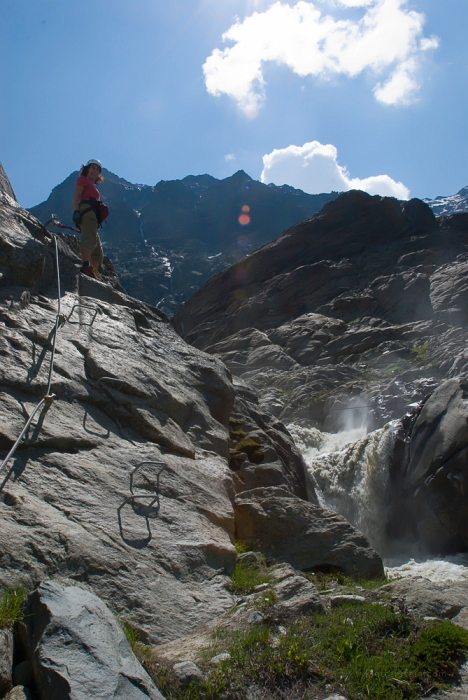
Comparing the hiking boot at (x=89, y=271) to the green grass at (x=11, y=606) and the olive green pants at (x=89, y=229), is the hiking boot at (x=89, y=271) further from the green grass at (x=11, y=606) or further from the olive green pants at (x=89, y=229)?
the green grass at (x=11, y=606)

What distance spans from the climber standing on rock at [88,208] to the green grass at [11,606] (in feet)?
30.3

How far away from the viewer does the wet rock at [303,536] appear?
8.56 m

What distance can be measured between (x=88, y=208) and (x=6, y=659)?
10.5 metres

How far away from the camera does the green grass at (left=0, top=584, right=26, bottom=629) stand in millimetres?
4207

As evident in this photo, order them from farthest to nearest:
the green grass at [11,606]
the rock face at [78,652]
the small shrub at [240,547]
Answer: the small shrub at [240,547]
the green grass at [11,606]
the rock face at [78,652]

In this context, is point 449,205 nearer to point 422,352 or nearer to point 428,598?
point 422,352

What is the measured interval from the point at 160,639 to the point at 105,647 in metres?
1.26

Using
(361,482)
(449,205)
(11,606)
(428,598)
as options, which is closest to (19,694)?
(11,606)

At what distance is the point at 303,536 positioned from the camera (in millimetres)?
8945

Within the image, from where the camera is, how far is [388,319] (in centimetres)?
4369

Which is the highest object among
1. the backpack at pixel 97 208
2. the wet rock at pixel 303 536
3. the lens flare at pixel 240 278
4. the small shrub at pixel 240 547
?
the lens flare at pixel 240 278

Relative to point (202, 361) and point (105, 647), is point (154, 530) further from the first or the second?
point (202, 361)

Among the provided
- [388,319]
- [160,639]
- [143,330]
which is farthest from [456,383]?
[388,319]

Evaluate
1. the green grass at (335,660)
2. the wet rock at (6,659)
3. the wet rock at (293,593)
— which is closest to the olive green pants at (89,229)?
the wet rock at (293,593)
